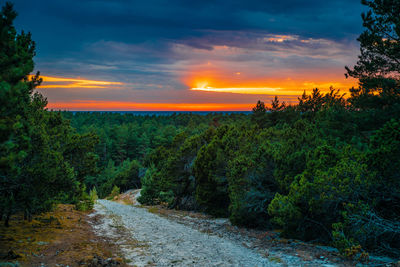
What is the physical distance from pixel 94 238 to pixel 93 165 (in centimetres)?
337

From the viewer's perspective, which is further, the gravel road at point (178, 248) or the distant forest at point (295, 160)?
the gravel road at point (178, 248)

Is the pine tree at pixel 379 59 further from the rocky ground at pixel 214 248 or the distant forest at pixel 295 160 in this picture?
the rocky ground at pixel 214 248

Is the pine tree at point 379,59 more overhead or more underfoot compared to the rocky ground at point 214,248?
more overhead

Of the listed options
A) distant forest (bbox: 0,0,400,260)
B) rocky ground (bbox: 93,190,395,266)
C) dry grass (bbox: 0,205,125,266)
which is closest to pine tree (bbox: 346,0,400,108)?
distant forest (bbox: 0,0,400,260)

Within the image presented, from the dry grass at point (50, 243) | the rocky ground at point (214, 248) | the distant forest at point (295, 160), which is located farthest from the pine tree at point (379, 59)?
the dry grass at point (50, 243)

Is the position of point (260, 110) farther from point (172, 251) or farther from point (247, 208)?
point (172, 251)

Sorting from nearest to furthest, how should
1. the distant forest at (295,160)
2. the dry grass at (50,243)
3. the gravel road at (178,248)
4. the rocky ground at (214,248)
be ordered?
1. the distant forest at (295,160)
2. the dry grass at (50,243)
3. the rocky ground at (214,248)
4. the gravel road at (178,248)

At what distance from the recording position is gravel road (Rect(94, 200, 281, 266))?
30.1 feet

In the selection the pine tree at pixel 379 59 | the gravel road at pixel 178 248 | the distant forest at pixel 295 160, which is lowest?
the gravel road at pixel 178 248

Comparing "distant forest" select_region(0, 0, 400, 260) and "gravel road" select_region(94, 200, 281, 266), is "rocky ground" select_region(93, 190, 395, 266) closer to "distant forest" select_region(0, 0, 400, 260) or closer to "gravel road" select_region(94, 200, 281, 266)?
"gravel road" select_region(94, 200, 281, 266)

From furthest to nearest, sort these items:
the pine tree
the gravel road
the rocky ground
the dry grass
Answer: the pine tree
the gravel road
the rocky ground
the dry grass

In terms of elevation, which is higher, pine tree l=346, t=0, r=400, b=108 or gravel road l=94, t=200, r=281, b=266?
pine tree l=346, t=0, r=400, b=108

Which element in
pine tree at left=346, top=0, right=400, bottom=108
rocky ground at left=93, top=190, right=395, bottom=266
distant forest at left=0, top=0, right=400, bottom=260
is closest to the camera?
distant forest at left=0, top=0, right=400, bottom=260

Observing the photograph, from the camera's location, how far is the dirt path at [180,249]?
29.8 ft
